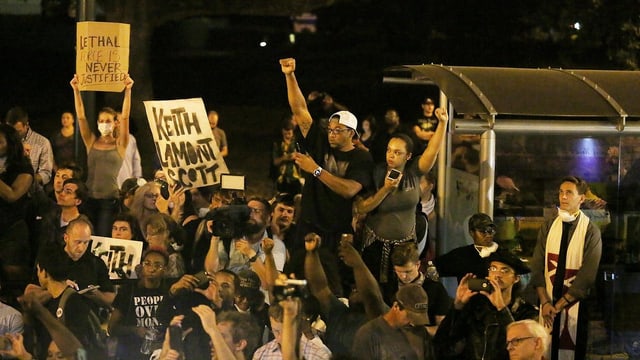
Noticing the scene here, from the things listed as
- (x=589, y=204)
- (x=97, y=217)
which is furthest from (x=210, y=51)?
(x=589, y=204)

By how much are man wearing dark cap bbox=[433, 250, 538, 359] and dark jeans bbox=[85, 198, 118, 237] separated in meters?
2.60

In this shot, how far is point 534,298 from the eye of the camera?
963 centimetres

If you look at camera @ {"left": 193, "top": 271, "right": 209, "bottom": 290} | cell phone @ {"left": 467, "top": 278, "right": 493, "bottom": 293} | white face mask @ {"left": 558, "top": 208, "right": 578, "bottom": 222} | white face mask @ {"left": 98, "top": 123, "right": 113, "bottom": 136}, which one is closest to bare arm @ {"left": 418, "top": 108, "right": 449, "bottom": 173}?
cell phone @ {"left": 467, "top": 278, "right": 493, "bottom": 293}

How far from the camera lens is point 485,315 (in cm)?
933

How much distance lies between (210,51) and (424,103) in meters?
2.52

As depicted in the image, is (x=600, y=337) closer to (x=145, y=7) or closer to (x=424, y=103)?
(x=424, y=103)

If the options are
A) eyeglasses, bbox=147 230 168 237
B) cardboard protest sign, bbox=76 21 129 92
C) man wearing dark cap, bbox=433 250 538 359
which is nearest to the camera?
man wearing dark cap, bbox=433 250 538 359

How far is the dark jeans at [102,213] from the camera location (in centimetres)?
972

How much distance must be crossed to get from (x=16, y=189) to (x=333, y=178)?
2423 mm

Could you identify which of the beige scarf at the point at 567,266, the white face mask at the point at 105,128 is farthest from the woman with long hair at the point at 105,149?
the beige scarf at the point at 567,266

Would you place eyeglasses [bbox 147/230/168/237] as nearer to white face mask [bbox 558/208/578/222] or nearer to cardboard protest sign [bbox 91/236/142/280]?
cardboard protest sign [bbox 91/236/142/280]

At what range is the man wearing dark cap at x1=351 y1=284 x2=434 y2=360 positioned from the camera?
931cm

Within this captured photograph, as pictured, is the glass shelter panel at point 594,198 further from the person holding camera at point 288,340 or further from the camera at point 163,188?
the camera at point 163,188

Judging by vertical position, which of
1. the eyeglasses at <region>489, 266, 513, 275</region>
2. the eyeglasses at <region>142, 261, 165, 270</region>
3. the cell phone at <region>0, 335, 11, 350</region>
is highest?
the eyeglasses at <region>489, 266, 513, 275</region>
